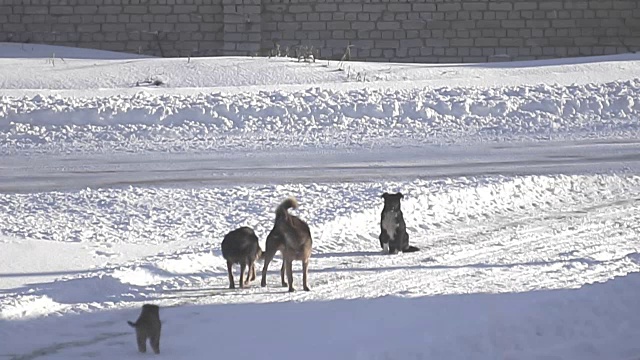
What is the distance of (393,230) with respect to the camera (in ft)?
39.8

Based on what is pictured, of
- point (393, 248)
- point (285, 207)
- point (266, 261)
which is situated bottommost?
point (393, 248)

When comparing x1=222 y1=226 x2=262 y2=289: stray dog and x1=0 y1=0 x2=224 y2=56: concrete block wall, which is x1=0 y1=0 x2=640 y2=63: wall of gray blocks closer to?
x1=0 y1=0 x2=224 y2=56: concrete block wall

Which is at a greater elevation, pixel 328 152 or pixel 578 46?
pixel 578 46

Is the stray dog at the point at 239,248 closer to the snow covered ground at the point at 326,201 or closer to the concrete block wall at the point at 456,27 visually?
the snow covered ground at the point at 326,201

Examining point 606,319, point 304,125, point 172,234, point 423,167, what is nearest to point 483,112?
point 304,125

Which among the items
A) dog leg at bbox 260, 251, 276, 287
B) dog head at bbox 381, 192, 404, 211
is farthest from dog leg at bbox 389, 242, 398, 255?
dog leg at bbox 260, 251, 276, 287

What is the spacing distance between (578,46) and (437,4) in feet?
11.8

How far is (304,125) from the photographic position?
73.8 ft

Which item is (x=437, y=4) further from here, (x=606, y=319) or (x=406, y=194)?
(x=606, y=319)

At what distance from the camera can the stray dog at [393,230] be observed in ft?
39.7

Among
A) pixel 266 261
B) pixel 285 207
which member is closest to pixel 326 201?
pixel 266 261

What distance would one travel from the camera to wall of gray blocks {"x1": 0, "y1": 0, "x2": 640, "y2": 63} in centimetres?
3102

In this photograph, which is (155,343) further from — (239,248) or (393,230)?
(393,230)

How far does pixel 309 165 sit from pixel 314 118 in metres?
4.53
